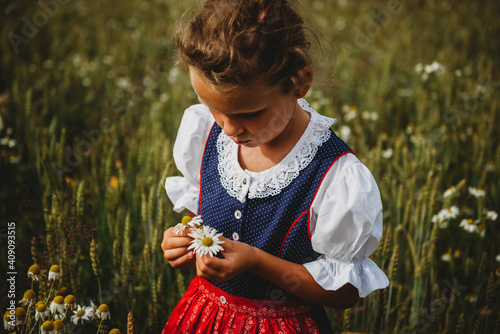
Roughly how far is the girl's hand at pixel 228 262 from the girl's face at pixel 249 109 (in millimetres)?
266

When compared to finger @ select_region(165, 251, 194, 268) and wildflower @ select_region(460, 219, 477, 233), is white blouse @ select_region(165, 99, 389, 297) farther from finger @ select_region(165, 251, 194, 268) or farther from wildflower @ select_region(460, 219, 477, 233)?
wildflower @ select_region(460, 219, 477, 233)

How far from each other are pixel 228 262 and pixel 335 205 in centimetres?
29

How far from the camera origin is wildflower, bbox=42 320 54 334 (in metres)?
1.05

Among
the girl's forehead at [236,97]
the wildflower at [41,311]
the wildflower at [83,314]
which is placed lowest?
the wildflower at [83,314]

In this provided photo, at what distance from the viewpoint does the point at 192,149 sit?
1313mm

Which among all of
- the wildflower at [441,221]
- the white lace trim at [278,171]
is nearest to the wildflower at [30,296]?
the white lace trim at [278,171]

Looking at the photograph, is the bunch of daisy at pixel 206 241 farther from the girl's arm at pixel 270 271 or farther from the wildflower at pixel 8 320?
the wildflower at pixel 8 320

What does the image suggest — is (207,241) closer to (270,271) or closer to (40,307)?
(270,271)

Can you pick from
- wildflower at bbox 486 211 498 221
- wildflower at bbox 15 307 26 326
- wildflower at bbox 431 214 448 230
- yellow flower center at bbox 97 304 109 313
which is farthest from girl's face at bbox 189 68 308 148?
wildflower at bbox 486 211 498 221

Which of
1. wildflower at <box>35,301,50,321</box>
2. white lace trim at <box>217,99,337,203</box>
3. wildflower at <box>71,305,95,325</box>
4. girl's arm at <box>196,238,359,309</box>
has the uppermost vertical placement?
white lace trim at <box>217,99,337,203</box>

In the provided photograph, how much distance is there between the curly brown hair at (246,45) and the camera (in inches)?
37.7

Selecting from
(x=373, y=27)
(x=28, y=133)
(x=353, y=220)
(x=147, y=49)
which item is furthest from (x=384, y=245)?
(x=373, y=27)

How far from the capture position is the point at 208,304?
4.07ft

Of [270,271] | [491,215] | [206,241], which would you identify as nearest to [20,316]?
[206,241]
